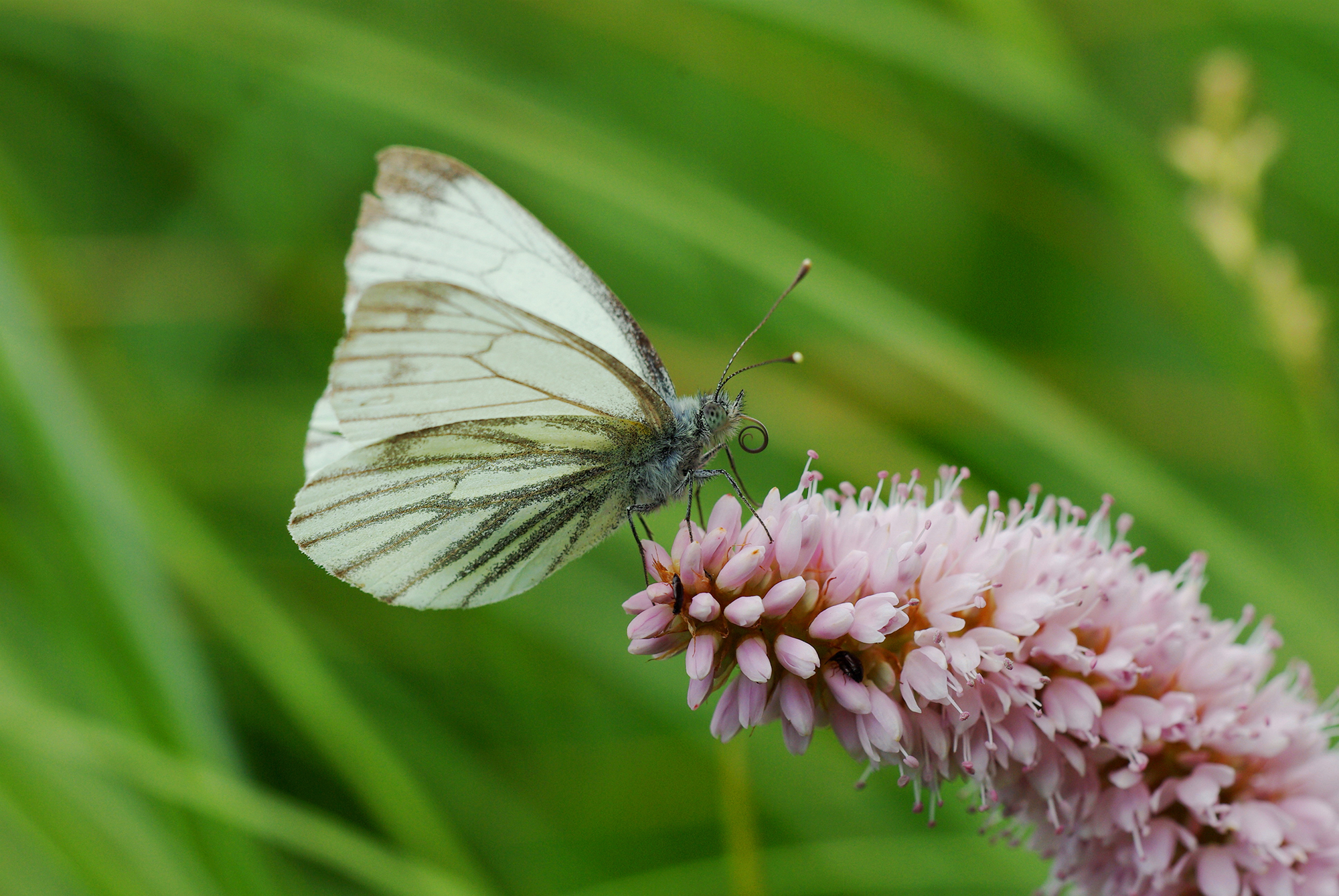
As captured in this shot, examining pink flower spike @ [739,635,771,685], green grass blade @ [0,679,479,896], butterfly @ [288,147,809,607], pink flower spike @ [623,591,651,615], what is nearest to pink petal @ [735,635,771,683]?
pink flower spike @ [739,635,771,685]

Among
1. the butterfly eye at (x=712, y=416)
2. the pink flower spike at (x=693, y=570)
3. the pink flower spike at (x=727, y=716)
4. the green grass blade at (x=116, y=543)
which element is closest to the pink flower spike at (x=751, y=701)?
the pink flower spike at (x=727, y=716)

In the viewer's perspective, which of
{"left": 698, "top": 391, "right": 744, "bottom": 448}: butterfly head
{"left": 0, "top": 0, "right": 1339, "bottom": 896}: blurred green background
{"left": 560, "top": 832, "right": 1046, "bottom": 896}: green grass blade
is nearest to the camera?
{"left": 698, "top": 391, "right": 744, "bottom": 448}: butterfly head

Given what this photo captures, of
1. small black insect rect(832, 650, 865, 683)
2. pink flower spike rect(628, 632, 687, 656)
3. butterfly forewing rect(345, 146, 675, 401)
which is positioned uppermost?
butterfly forewing rect(345, 146, 675, 401)

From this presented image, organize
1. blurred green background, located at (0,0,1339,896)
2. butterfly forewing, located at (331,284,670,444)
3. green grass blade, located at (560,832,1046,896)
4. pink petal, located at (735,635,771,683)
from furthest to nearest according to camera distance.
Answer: green grass blade, located at (560,832,1046,896) → blurred green background, located at (0,0,1339,896) → butterfly forewing, located at (331,284,670,444) → pink petal, located at (735,635,771,683)

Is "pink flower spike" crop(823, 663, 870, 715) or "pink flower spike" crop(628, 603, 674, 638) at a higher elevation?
"pink flower spike" crop(823, 663, 870, 715)

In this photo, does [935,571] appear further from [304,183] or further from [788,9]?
[304,183]

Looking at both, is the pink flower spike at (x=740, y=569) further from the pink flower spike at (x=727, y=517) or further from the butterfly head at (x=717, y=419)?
the butterfly head at (x=717, y=419)

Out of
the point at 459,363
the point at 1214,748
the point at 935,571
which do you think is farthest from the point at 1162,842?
the point at 459,363

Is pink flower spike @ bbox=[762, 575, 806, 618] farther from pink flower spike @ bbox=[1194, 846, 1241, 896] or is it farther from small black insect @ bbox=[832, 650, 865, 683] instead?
pink flower spike @ bbox=[1194, 846, 1241, 896]
